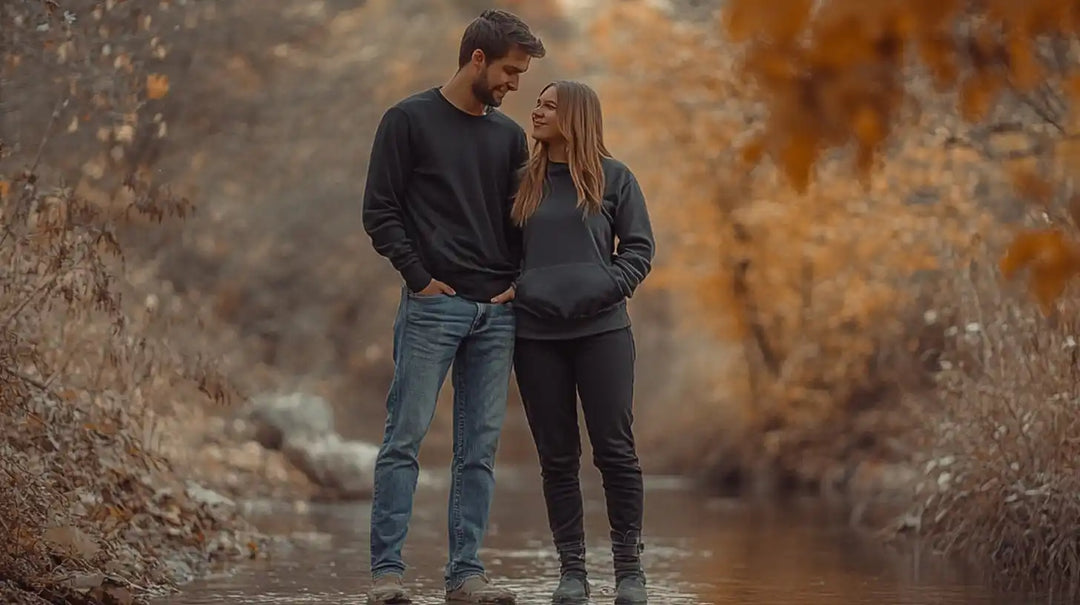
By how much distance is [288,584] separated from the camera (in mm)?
8273

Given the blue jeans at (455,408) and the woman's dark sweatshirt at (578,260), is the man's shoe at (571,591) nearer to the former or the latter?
the blue jeans at (455,408)

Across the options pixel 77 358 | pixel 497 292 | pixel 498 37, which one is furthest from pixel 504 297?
pixel 77 358

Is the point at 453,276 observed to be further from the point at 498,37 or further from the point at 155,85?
the point at 155,85

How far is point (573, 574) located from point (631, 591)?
0.27m

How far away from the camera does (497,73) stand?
7504 millimetres

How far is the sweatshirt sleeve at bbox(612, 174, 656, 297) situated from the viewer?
24.8 ft

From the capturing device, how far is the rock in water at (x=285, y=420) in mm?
16844

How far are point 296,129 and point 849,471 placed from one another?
635 centimetres

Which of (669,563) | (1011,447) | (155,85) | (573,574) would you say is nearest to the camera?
(573,574)

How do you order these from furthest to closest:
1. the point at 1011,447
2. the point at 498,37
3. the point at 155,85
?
the point at 155,85 → the point at 1011,447 → the point at 498,37

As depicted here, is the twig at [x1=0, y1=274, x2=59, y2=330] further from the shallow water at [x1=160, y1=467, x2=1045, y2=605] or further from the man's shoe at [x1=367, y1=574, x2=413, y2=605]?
the man's shoe at [x1=367, y1=574, x2=413, y2=605]

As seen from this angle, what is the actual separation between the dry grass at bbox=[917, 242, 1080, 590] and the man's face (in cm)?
298

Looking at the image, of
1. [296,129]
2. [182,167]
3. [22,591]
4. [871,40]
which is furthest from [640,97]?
[871,40]

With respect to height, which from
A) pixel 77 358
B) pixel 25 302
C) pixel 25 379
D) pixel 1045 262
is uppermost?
pixel 77 358
